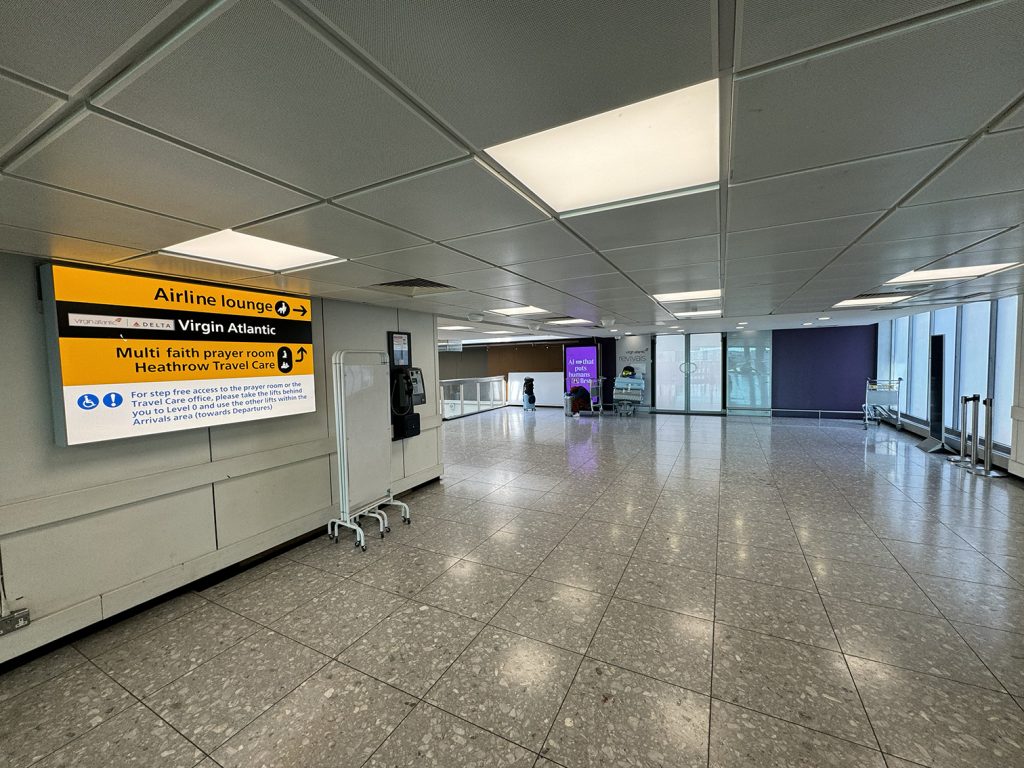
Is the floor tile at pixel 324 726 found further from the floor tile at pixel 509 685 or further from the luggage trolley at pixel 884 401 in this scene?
the luggage trolley at pixel 884 401

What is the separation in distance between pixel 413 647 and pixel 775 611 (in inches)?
90.4

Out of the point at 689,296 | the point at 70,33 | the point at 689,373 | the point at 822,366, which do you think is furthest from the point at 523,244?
the point at 822,366

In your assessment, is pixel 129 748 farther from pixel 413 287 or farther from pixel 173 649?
pixel 413 287

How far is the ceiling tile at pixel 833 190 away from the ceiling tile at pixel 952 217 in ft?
1.00

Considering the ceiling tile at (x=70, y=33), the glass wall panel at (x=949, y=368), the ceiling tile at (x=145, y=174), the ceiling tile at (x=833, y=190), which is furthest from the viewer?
the glass wall panel at (x=949, y=368)

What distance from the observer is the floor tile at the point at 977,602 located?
2439 millimetres

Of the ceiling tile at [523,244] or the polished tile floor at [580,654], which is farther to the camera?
the ceiling tile at [523,244]

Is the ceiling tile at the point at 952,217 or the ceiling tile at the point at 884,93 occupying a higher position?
the ceiling tile at the point at 952,217

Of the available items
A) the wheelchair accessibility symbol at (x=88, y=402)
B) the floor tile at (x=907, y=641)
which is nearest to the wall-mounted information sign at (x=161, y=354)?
the wheelchair accessibility symbol at (x=88, y=402)

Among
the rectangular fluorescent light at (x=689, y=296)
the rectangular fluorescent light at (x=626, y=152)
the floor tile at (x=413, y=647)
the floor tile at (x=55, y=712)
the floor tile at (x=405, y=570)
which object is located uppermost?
the rectangular fluorescent light at (x=626, y=152)

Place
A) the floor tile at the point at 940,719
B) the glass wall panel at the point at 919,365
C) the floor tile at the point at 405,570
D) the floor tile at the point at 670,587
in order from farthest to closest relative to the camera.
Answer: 1. the glass wall panel at the point at 919,365
2. the floor tile at the point at 405,570
3. the floor tile at the point at 670,587
4. the floor tile at the point at 940,719

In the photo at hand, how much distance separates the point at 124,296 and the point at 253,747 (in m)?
2.78

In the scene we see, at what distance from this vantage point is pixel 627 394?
480 inches

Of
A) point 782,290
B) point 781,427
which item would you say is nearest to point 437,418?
point 782,290
